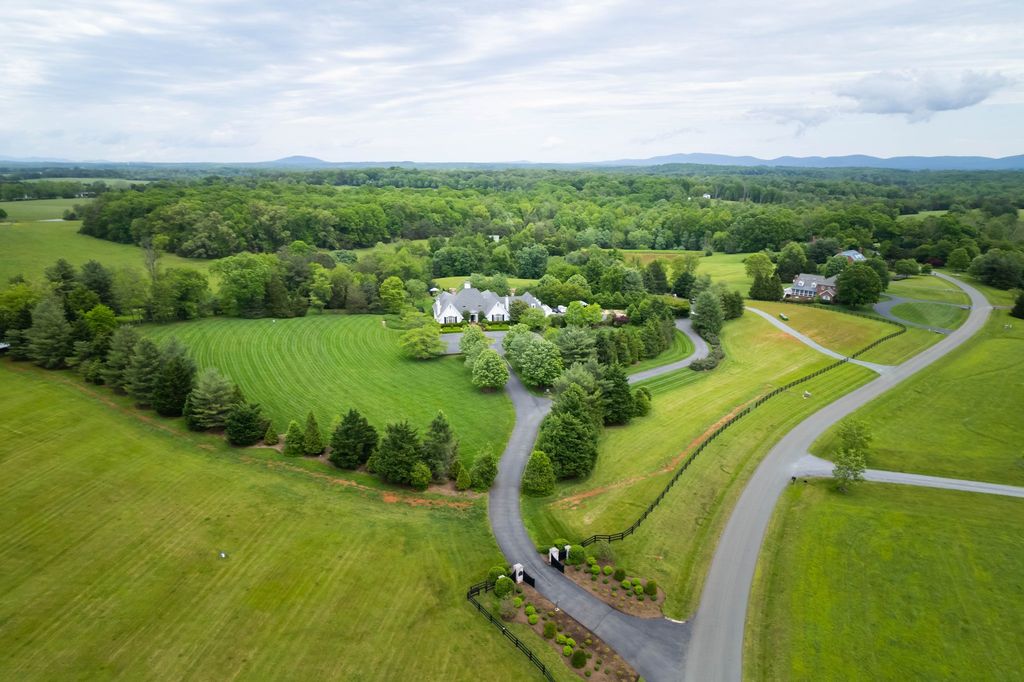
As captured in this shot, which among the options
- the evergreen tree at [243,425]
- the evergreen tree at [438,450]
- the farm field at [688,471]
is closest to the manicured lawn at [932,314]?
the farm field at [688,471]

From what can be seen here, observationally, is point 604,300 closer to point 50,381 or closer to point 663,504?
point 663,504

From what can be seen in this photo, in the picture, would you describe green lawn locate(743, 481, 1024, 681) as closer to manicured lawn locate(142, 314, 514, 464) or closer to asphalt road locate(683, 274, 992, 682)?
asphalt road locate(683, 274, 992, 682)

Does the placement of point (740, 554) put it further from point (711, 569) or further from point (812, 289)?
point (812, 289)

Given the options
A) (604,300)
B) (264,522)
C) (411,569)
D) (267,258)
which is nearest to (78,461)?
(264,522)

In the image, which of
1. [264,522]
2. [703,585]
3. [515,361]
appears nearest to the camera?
[703,585]

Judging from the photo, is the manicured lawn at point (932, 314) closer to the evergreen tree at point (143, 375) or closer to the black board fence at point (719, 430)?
the black board fence at point (719, 430)

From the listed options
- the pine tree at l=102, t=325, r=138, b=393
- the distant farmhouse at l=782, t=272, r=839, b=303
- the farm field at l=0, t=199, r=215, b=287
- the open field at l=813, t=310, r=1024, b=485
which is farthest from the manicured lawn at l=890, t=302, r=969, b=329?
the farm field at l=0, t=199, r=215, b=287
